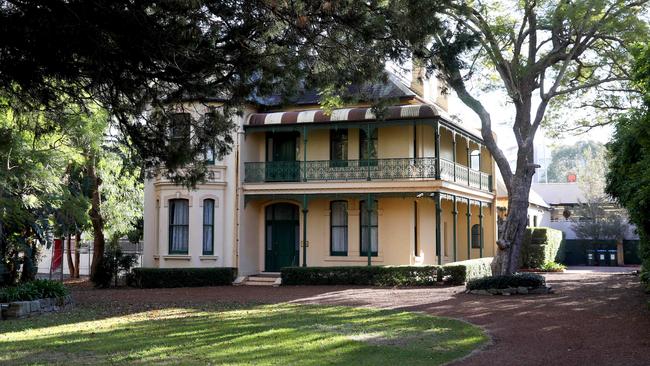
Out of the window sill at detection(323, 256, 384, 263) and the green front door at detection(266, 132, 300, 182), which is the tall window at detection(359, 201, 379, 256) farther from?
the green front door at detection(266, 132, 300, 182)

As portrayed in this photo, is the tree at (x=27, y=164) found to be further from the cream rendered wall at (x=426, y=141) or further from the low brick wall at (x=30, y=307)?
the cream rendered wall at (x=426, y=141)

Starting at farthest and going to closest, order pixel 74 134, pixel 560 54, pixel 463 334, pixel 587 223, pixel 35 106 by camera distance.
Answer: pixel 587 223, pixel 560 54, pixel 74 134, pixel 463 334, pixel 35 106

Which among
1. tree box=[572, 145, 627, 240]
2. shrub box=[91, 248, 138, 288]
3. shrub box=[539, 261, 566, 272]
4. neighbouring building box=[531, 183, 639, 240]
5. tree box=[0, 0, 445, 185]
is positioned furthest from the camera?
neighbouring building box=[531, 183, 639, 240]

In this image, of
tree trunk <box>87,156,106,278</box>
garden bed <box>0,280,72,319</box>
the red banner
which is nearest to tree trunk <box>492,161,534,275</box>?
garden bed <box>0,280,72,319</box>

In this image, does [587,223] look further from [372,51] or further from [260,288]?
[372,51]

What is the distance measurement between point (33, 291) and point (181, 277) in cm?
820

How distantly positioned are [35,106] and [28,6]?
282 cm

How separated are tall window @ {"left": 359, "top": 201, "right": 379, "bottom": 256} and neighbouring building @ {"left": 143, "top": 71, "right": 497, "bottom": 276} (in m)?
0.04

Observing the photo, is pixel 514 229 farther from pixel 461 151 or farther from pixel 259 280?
pixel 461 151

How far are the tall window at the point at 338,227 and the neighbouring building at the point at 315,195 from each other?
42 mm

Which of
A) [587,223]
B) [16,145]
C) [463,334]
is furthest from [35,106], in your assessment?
[587,223]

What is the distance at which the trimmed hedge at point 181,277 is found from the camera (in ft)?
81.7

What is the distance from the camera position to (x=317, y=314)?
15453 mm

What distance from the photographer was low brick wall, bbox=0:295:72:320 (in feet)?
51.7
